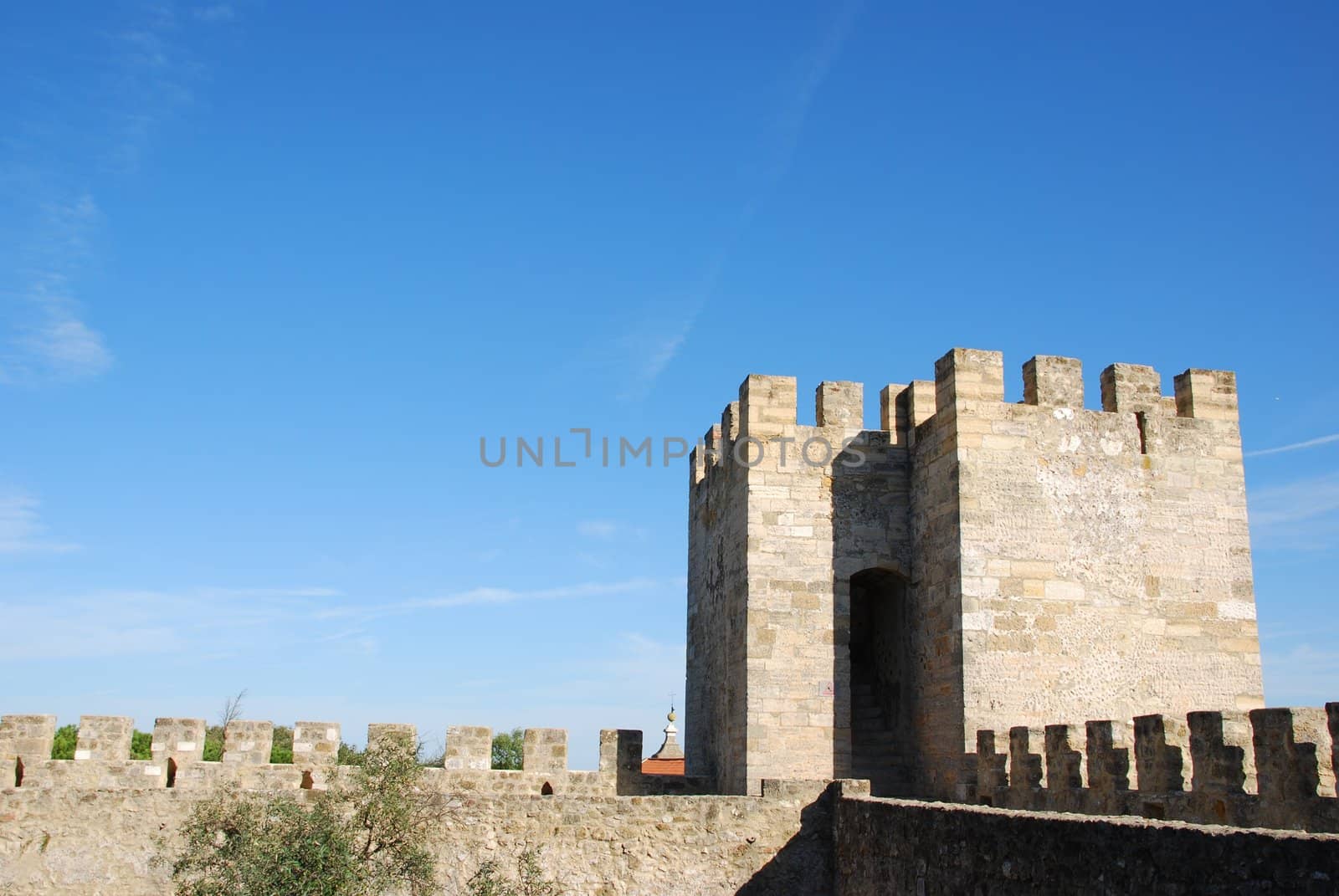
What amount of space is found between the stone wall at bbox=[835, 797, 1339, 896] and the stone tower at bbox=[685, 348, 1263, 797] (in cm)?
192

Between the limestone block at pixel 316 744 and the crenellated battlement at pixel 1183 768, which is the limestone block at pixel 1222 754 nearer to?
the crenellated battlement at pixel 1183 768

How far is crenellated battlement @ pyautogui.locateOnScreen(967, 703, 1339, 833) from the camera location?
24.8ft

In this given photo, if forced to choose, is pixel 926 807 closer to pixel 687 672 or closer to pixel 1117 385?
pixel 1117 385

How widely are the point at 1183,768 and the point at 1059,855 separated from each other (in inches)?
90.9

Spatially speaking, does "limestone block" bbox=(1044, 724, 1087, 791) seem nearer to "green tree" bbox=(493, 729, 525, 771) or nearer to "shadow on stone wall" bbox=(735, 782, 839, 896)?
"shadow on stone wall" bbox=(735, 782, 839, 896)

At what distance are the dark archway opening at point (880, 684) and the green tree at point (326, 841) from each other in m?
4.99

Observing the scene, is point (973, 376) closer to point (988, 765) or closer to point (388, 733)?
point (988, 765)

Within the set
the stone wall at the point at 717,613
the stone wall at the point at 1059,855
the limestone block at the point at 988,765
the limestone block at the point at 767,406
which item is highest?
the limestone block at the point at 767,406

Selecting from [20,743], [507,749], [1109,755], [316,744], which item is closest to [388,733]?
[316,744]

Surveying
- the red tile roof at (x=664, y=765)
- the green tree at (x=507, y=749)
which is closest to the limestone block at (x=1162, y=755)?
the red tile roof at (x=664, y=765)

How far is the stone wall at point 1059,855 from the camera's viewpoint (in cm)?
533

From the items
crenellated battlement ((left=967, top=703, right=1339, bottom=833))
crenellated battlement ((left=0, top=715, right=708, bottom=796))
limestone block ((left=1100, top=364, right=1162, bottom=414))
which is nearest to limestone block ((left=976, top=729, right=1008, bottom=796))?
crenellated battlement ((left=967, top=703, right=1339, bottom=833))

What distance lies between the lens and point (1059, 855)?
6.88 metres

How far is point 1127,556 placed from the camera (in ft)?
39.8
